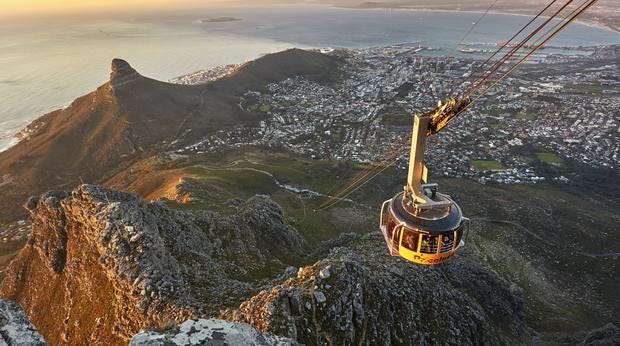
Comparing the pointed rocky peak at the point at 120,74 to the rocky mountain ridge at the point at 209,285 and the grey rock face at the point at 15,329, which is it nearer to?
the rocky mountain ridge at the point at 209,285

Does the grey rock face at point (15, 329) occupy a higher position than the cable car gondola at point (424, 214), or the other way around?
the cable car gondola at point (424, 214)

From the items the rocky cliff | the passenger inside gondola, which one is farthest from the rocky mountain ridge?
the passenger inside gondola

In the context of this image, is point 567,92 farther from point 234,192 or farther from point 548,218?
point 234,192

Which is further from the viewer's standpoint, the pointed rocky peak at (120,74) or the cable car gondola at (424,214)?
the pointed rocky peak at (120,74)

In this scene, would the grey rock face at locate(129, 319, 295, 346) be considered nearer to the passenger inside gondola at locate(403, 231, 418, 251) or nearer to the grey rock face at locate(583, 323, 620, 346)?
the passenger inside gondola at locate(403, 231, 418, 251)

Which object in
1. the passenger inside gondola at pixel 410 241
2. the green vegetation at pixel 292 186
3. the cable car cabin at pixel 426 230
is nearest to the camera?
the cable car cabin at pixel 426 230

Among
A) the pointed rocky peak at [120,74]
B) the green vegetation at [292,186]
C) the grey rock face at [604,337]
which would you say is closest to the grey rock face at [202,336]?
the green vegetation at [292,186]

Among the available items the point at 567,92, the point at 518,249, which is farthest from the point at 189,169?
the point at 567,92
